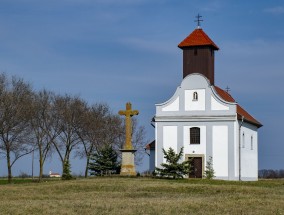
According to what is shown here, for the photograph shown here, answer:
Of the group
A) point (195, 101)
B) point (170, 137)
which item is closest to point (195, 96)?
point (195, 101)

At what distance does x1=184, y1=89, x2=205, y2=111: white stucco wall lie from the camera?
51031 millimetres

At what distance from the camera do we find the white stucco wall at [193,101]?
51.0m

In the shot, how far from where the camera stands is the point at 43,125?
6147cm

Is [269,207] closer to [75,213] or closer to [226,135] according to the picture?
[75,213]

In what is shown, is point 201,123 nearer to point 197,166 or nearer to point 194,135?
point 194,135

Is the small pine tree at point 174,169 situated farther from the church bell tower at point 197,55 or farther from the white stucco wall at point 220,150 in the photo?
the church bell tower at point 197,55

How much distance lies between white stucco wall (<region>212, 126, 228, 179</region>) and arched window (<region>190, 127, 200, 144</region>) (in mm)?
1330

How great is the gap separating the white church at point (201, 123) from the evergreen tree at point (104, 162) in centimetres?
356

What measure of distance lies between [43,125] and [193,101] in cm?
1750

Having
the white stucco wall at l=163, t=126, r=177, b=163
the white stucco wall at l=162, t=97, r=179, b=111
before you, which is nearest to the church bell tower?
the white stucco wall at l=162, t=97, r=179, b=111

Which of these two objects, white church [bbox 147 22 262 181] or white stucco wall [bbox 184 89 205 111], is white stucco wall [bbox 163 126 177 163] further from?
white stucco wall [bbox 184 89 205 111]

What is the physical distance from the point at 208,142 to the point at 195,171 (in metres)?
2.65

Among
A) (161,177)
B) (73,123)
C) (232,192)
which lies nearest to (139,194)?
(232,192)

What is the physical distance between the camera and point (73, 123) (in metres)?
63.5
